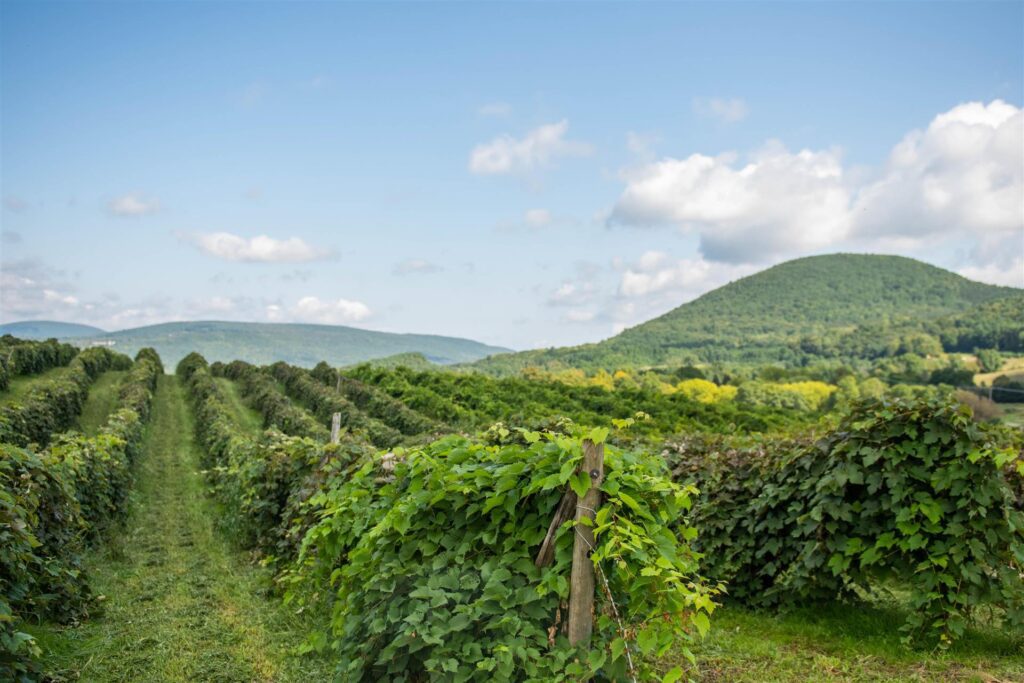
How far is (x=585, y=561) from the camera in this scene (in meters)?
3.57

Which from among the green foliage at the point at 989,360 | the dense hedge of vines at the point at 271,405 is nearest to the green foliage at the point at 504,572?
the dense hedge of vines at the point at 271,405

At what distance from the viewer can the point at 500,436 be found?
495 centimetres

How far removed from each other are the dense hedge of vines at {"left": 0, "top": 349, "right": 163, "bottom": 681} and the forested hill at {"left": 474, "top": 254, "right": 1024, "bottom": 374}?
265 ft

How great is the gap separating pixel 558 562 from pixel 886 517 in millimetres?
3936

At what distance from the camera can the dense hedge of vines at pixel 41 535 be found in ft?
15.2

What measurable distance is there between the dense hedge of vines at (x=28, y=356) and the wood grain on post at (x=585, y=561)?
110 ft

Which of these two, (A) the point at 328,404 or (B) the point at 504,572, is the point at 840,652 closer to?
(B) the point at 504,572

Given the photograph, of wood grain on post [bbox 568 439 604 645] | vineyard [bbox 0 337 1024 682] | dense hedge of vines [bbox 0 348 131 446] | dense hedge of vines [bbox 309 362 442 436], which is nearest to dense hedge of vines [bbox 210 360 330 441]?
dense hedge of vines [bbox 309 362 442 436]

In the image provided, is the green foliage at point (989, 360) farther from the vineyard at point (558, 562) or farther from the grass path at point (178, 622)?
the grass path at point (178, 622)

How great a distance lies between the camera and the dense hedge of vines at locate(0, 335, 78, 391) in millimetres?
30763

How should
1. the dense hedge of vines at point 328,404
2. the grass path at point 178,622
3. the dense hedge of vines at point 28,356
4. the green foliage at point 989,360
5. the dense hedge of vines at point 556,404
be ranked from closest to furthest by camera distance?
the grass path at point 178,622
the dense hedge of vines at point 328,404
the dense hedge of vines at point 28,356
the dense hedge of vines at point 556,404
the green foliage at point 989,360

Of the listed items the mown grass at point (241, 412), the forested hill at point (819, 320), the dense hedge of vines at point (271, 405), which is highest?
the forested hill at point (819, 320)

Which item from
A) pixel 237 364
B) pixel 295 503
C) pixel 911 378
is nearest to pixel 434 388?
pixel 237 364

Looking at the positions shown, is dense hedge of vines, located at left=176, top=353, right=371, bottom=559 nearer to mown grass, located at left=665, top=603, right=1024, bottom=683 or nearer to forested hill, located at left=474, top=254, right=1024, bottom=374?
mown grass, located at left=665, top=603, right=1024, bottom=683
